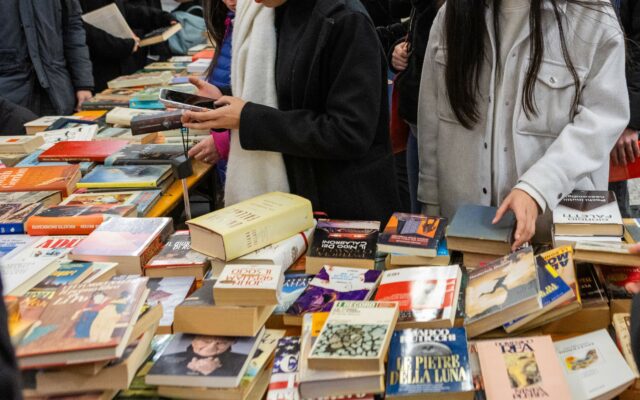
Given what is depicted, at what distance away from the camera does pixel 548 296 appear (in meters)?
1.43

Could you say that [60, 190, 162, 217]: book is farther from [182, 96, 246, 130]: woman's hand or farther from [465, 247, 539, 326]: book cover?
[465, 247, 539, 326]: book cover

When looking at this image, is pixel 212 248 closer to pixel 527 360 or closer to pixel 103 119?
pixel 527 360

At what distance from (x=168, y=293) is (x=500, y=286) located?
77 centimetres

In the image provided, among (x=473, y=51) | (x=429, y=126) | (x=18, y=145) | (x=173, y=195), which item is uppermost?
(x=473, y=51)

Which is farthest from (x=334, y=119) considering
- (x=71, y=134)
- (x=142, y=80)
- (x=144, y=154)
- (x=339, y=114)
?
(x=142, y=80)

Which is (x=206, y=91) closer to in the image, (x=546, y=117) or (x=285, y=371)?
(x=546, y=117)

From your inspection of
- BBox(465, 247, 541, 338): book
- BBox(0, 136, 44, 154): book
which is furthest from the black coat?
BBox(0, 136, 44, 154): book

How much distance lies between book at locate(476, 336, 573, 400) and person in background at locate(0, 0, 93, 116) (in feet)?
11.6

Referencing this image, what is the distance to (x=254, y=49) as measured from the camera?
81.9 inches

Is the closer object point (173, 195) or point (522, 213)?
point (522, 213)

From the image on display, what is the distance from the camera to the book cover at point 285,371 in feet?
4.29

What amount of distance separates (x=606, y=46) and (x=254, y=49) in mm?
972

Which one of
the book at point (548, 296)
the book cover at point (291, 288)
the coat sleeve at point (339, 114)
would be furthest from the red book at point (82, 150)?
the book at point (548, 296)

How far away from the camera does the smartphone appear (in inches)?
85.0
